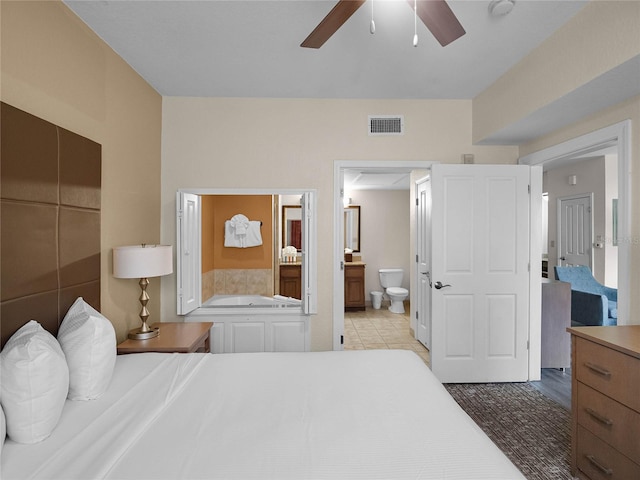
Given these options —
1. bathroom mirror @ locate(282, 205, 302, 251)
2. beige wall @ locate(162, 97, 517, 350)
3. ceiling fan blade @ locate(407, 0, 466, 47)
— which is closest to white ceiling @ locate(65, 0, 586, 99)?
beige wall @ locate(162, 97, 517, 350)

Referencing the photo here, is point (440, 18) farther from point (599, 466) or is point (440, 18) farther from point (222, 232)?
point (222, 232)

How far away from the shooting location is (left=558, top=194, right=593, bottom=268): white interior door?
17.6 feet

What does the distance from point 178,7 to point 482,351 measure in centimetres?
360

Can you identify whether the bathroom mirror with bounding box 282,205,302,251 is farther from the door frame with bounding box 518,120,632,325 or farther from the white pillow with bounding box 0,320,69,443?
the white pillow with bounding box 0,320,69,443

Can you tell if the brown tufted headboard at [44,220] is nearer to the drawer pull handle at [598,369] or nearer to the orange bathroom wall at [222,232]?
the orange bathroom wall at [222,232]

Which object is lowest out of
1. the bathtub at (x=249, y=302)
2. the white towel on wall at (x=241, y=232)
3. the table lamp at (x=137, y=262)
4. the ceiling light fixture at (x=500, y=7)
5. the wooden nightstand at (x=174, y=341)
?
the wooden nightstand at (x=174, y=341)

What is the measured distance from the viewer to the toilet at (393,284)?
6.25 metres

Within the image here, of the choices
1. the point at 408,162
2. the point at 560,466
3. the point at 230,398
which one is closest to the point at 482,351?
the point at 560,466

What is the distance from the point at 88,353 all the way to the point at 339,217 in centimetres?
233

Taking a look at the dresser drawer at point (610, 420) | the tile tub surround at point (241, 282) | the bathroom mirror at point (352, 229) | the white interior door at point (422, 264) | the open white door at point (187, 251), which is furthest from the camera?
the bathroom mirror at point (352, 229)

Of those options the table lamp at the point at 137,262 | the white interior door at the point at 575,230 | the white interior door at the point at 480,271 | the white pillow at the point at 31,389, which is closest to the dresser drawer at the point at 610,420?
the white interior door at the point at 480,271

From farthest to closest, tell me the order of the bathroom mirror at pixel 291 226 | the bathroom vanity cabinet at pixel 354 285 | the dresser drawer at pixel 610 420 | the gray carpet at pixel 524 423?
1. the bathroom vanity cabinet at pixel 354 285
2. the bathroom mirror at pixel 291 226
3. the gray carpet at pixel 524 423
4. the dresser drawer at pixel 610 420

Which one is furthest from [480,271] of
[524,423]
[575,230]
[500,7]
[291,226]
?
[575,230]

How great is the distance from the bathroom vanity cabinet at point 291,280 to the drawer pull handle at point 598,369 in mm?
3080
